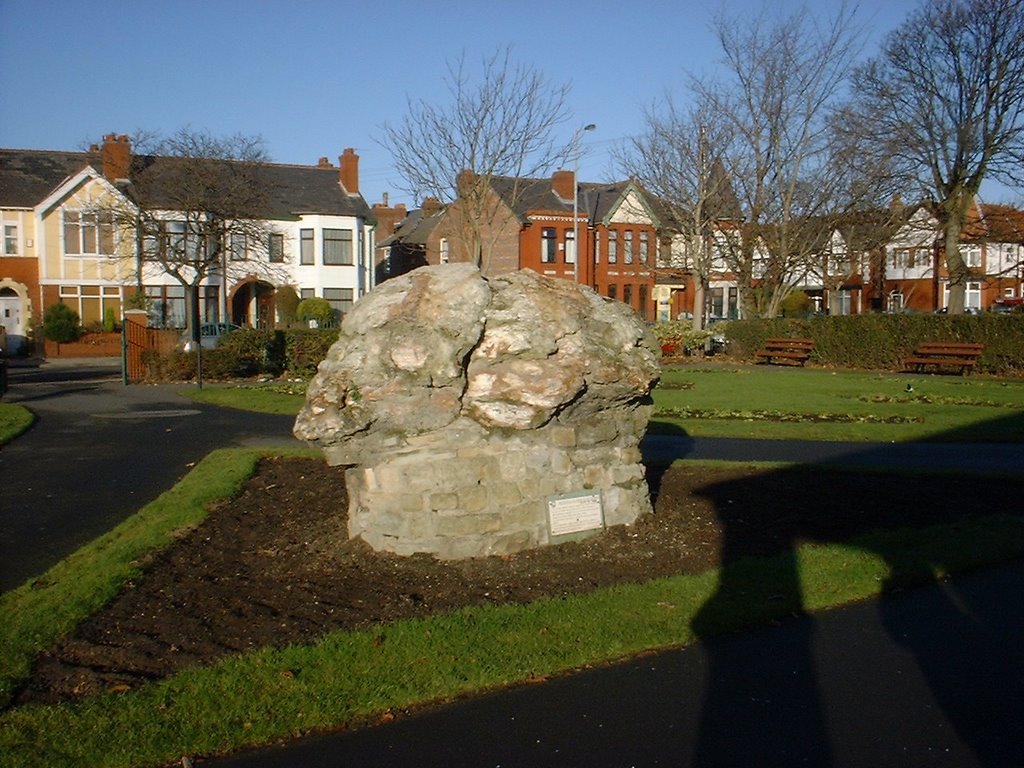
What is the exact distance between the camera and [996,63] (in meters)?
36.9

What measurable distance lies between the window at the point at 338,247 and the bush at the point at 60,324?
12695 mm

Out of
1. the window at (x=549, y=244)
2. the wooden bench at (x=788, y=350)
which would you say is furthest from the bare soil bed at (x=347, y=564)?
the window at (x=549, y=244)

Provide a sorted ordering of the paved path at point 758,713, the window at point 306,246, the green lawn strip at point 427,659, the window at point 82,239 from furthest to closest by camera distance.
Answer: the window at point 306,246
the window at point 82,239
the green lawn strip at point 427,659
the paved path at point 758,713

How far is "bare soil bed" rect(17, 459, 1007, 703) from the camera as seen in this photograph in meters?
5.99

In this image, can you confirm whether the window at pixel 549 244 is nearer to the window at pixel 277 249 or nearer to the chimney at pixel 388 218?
the window at pixel 277 249

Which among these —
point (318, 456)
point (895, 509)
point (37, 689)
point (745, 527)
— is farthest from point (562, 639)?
point (318, 456)

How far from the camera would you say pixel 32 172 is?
4981 cm

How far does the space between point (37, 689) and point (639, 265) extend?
5616 cm

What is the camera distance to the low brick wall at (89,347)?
43.5 meters

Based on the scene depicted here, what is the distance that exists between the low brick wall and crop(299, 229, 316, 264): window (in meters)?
10.1

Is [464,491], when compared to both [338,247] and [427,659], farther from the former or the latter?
[338,247]

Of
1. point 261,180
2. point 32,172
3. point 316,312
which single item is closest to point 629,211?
point 316,312

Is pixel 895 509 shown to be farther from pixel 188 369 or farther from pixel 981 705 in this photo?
pixel 188 369

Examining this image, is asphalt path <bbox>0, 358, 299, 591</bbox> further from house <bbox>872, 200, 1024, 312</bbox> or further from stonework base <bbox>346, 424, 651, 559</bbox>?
house <bbox>872, 200, 1024, 312</bbox>
